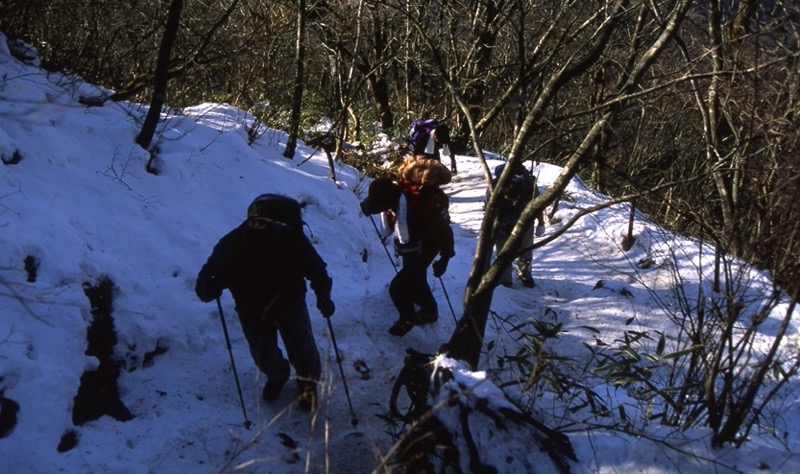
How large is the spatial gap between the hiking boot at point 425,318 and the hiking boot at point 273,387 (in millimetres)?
1837

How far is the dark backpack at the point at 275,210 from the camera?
4.43m

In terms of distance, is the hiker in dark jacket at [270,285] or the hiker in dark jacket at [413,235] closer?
the hiker in dark jacket at [270,285]

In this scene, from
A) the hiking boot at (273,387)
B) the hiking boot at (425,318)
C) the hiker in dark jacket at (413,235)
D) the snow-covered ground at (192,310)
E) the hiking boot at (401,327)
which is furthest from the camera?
the hiking boot at (425,318)

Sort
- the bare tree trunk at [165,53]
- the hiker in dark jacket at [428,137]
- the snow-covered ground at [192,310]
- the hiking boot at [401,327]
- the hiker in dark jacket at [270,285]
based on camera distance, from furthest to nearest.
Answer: the hiker in dark jacket at [428,137]
the bare tree trunk at [165,53]
the hiking boot at [401,327]
the hiker in dark jacket at [270,285]
the snow-covered ground at [192,310]

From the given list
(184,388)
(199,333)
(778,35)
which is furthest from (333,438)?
(778,35)

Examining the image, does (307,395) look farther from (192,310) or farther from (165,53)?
(165,53)

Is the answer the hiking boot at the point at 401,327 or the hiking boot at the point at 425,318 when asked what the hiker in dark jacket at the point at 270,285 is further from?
the hiking boot at the point at 425,318

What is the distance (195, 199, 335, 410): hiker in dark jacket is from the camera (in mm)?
4418

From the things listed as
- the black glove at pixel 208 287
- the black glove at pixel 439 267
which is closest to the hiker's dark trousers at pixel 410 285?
the black glove at pixel 439 267

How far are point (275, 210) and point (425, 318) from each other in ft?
7.86

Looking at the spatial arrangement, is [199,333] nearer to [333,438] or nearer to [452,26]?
[333,438]

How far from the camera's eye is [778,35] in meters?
7.96

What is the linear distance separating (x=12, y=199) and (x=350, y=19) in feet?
28.6

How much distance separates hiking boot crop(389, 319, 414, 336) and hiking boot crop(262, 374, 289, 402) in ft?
4.97
